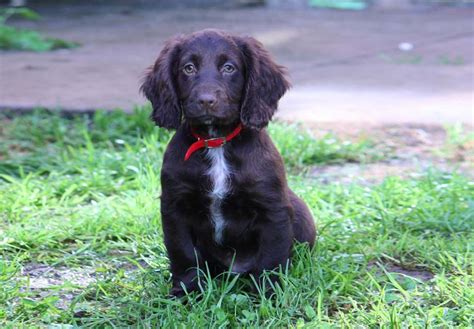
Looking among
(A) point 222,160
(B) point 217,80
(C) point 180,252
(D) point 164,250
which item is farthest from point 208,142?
(D) point 164,250

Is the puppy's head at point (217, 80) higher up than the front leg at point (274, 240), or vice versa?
the puppy's head at point (217, 80)

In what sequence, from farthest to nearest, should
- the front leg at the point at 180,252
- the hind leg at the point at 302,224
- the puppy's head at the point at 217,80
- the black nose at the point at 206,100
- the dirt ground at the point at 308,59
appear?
the dirt ground at the point at 308,59 < the hind leg at the point at 302,224 < the front leg at the point at 180,252 < the puppy's head at the point at 217,80 < the black nose at the point at 206,100

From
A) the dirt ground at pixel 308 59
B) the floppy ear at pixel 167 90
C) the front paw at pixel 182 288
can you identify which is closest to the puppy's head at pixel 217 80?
the floppy ear at pixel 167 90

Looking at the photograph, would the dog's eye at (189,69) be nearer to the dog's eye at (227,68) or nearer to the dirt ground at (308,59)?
the dog's eye at (227,68)

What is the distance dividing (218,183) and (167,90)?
41cm

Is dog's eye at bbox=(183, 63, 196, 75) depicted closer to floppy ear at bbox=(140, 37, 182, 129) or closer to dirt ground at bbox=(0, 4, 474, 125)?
floppy ear at bbox=(140, 37, 182, 129)

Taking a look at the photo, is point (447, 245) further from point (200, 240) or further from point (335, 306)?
point (200, 240)

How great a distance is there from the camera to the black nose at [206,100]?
3119 mm

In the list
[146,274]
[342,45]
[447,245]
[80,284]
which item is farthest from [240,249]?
[342,45]

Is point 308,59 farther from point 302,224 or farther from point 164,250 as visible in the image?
point 302,224

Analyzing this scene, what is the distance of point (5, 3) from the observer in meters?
12.9

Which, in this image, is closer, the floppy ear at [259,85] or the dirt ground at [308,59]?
the floppy ear at [259,85]

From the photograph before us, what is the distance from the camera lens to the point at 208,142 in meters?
3.34

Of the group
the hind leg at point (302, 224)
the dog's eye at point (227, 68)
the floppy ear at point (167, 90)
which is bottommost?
the hind leg at point (302, 224)
